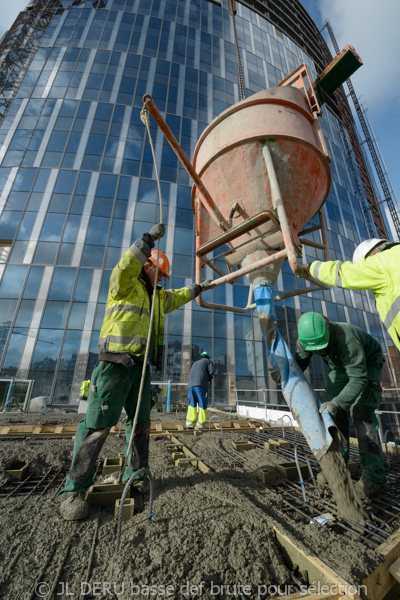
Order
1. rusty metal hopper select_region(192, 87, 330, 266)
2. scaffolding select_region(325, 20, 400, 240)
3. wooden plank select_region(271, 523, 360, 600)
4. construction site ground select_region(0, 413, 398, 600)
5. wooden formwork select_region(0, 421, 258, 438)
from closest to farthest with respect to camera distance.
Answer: wooden plank select_region(271, 523, 360, 600) < construction site ground select_region(0, 413, 398, 600) < rusty metal hopper select_region(192, 87, 330, 266) < wooden formwork select_region(0, 421, 258, 438) < scaffolding select_region(325, 20, 400, 240)

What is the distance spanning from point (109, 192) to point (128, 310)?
14.3m

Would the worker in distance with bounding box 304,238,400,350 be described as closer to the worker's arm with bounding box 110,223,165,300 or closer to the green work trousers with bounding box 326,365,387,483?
the green work trousers with bounding box 326,365,387,483

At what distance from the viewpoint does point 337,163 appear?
930 inches

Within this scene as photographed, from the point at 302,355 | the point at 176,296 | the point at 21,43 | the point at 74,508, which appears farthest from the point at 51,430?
the point at 21,43

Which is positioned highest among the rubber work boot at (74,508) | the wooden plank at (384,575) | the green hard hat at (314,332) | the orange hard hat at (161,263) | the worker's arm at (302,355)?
the orange hard hat at (161,263)

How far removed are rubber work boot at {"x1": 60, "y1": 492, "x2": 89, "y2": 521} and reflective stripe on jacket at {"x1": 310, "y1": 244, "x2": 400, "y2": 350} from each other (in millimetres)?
2428

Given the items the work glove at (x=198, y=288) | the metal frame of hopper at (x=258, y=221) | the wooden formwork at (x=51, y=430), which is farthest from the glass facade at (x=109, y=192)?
the metal frame of hopper at (x=258, y=221)

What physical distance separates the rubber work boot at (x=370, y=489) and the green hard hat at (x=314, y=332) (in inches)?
45.5

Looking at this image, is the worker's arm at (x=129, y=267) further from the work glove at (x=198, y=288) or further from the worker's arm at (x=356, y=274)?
the worker's arm at (x=356, y=274)

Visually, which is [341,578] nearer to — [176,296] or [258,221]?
[176,296]

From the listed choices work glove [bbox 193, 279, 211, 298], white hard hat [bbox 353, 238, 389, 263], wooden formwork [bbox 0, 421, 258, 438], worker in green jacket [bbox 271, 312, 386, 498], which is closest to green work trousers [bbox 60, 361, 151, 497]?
work glove [bbox 193, 279, 211, 298]

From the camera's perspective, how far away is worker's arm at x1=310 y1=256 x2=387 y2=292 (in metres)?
2.02

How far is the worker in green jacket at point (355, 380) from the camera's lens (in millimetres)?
2299

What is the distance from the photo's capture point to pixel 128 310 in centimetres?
222
